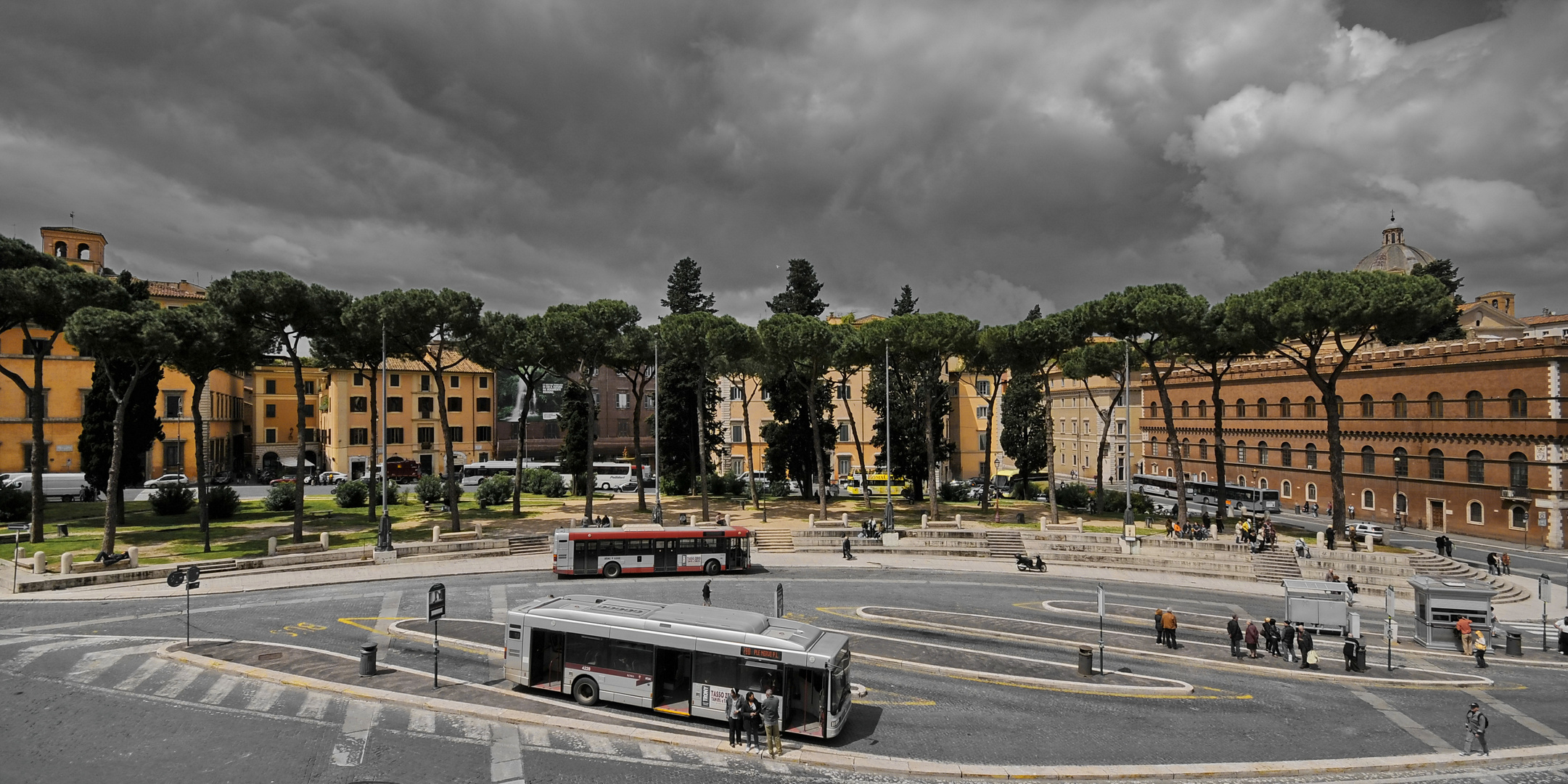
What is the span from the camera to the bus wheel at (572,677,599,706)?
1839 cm

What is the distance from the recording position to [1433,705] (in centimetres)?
1980

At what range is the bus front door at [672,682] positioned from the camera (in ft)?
58.1

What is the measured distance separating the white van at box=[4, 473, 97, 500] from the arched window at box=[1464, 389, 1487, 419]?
3780 inches

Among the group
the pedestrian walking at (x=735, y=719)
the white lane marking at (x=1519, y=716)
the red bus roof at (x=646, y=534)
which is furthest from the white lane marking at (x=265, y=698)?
the white lane marking at (x=1519, y=716)

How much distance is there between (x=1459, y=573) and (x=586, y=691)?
1669 inches

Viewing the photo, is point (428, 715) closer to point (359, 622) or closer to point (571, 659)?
point (571, 659)

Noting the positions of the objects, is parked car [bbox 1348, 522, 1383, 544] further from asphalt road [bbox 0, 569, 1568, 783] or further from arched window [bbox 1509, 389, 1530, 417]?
asphalt road [bbox 0, 569, 1568, 783]

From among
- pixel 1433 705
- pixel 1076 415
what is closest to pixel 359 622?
pixel 1433 705

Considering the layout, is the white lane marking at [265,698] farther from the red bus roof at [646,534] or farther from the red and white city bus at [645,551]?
the red bus roof at [646,534]

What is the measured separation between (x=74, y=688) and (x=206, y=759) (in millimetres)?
7258

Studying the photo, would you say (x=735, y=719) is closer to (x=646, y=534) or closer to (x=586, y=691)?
(x=586, y=691)

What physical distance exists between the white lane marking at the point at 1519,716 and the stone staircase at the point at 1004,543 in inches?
850

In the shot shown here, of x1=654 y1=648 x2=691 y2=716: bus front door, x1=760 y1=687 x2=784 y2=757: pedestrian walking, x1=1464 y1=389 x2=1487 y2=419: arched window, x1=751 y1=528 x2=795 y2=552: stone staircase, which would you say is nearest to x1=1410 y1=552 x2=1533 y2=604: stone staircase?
x1=1464 y1=389 x2=1487 y2=419: arched window

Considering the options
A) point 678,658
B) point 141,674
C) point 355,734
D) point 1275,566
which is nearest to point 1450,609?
point 1275,566
